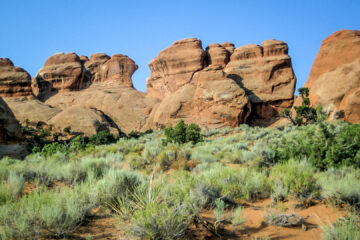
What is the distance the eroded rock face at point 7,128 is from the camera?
20062 millimetres

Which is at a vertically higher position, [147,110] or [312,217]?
[147,110]

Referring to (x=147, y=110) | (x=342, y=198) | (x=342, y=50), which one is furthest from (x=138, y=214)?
(x=147, y=110)

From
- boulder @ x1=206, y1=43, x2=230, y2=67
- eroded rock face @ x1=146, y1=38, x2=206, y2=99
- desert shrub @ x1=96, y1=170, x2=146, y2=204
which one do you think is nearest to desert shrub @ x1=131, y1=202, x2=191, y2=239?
desert shrub @ x1=96, y1=170, x2=146, y2=204

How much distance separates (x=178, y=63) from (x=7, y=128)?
1103 inches

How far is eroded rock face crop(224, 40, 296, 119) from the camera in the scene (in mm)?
33219

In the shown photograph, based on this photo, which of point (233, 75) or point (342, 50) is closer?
point (342, 50)

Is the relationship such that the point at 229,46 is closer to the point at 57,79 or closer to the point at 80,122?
the point at 80,122

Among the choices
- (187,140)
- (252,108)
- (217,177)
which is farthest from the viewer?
(252,108)

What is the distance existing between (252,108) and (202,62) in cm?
1287

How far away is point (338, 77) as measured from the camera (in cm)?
2369

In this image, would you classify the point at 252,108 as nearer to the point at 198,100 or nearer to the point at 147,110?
the point at 198,100

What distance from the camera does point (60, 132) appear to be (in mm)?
36438

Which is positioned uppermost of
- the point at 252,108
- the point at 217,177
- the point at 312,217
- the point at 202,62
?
the point at 202,62

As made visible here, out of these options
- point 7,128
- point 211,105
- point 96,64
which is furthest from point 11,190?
point 96,64
